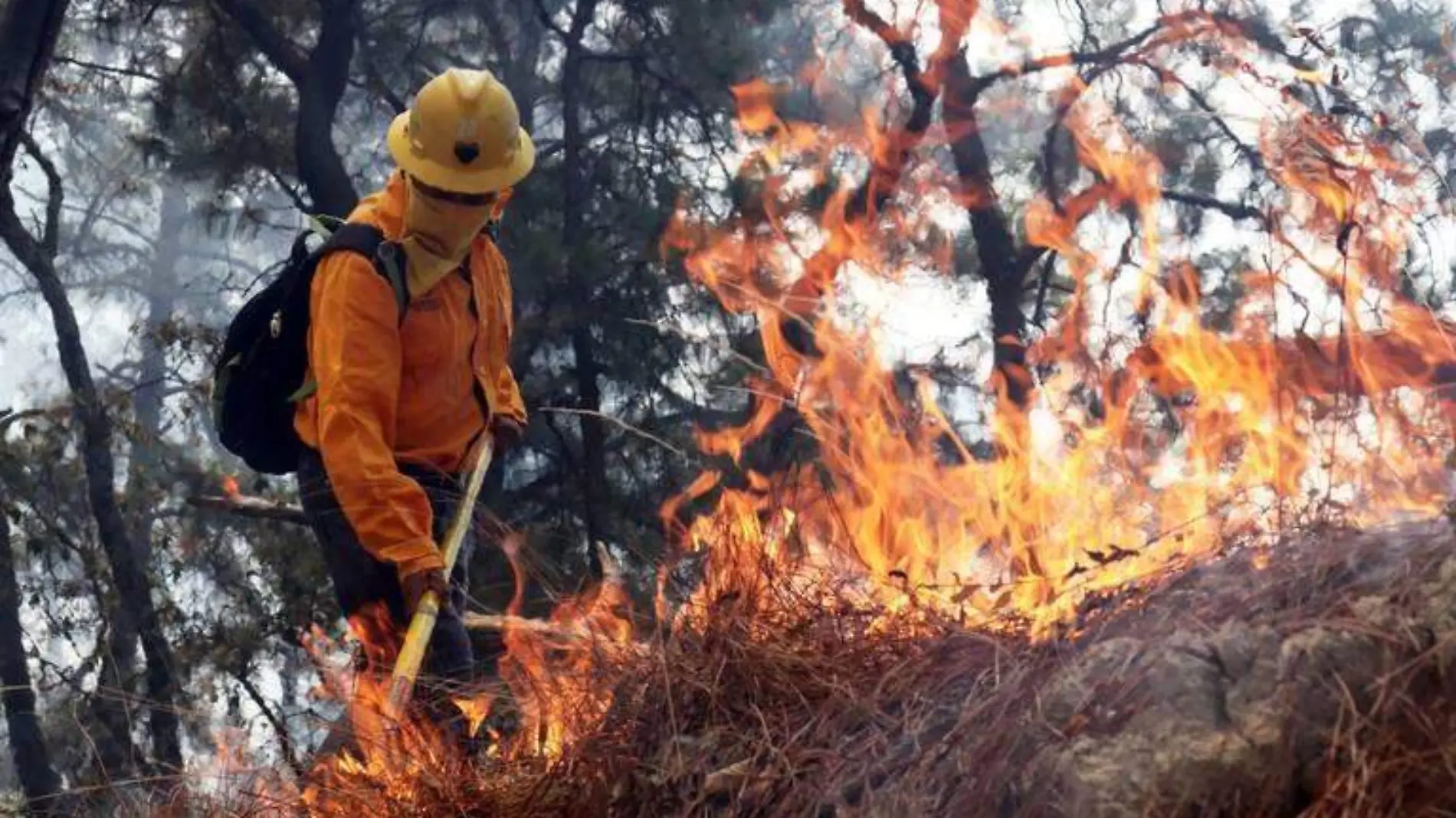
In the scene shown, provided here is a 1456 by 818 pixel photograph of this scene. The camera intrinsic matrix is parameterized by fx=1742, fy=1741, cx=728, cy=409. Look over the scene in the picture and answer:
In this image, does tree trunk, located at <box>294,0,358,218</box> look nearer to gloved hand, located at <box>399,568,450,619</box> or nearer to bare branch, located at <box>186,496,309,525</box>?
bare branch, located at <box>186,496,309,525</box>

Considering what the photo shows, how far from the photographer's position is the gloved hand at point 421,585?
4.27 m

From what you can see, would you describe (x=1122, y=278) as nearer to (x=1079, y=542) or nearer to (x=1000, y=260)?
(x=1000, y=260)

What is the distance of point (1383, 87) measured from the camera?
1062cm

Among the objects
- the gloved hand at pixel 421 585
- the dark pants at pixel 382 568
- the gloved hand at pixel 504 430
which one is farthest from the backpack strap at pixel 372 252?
the gloved hand at pixel 504 430

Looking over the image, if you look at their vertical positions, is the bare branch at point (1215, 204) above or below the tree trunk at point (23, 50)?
below

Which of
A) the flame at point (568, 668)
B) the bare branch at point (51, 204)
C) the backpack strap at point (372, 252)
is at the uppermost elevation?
the bare branch at point (51, 204)

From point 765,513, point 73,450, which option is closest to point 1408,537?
point 765,513

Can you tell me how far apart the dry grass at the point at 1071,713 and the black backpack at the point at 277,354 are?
4.70ft

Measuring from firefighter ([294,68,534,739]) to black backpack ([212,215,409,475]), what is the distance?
0.16 ft

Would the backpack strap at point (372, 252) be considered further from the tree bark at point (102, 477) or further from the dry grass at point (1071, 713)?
the tree bark at point (102, 477)

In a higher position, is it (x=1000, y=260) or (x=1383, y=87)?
(x=1383, y=87)

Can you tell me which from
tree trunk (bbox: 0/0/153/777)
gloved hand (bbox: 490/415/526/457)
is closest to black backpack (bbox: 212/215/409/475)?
gloved hand (bbox: 490/415/526/457)

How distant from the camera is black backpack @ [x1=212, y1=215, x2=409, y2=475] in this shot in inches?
173

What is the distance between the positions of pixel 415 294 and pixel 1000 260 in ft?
20.6
